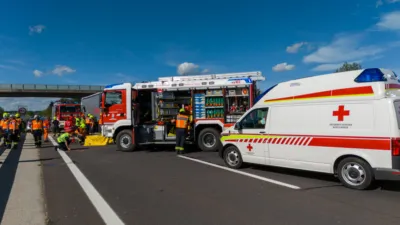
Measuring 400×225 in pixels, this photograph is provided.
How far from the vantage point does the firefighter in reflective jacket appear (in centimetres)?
1204

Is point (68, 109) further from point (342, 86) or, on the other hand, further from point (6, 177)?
point (342, 86)

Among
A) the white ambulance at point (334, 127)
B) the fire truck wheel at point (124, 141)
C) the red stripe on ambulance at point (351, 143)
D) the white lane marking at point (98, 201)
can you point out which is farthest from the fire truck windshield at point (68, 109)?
the red stripe on ambulance at point (351, 143)

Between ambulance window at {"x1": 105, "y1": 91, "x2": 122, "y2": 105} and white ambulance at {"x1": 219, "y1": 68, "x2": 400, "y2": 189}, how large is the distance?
6719 mm

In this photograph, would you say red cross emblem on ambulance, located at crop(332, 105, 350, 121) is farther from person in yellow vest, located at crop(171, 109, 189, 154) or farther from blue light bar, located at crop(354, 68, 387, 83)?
person in yellow vest, located at crop(171, 109, 189, 154)

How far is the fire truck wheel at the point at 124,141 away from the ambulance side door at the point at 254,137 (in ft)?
20.0

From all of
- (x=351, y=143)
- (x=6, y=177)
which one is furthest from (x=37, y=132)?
(x=351, y=143)

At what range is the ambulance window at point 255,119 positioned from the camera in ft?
26.7

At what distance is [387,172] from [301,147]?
1765mm

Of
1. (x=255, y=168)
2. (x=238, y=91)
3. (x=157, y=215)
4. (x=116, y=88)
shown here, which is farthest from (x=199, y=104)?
(x=157, y=215)

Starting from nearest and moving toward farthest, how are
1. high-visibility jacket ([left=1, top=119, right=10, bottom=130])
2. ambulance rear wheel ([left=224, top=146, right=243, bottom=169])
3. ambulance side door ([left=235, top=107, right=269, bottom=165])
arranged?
ambulance side door ([left=235, top=107, right=269, bottom=165])
ambulance rear wheel ([left=224, top=146, right=243, bottom=169])
high-visibility jacket ([left=1, top=119, right=10, bottom=130])

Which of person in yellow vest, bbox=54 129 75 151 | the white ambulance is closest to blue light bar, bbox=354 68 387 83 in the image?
the white ambulance

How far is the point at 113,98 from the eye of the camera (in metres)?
13.5

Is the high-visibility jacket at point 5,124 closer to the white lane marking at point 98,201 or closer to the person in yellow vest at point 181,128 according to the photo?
the white lane marking at point 98,201

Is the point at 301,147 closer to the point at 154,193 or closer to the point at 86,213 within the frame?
the point at 154,193
